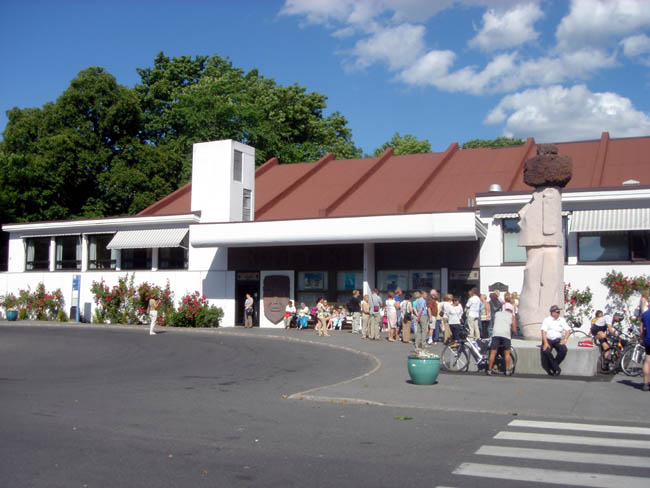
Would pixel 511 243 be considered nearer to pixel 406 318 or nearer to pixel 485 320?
pixel 406 318

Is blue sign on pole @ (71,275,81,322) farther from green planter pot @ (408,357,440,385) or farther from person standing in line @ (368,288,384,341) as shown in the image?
green planter pot @ (408,357,440,385)

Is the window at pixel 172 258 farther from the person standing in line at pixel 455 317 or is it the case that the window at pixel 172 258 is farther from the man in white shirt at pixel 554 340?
the man in white shirt at pixel 554 340

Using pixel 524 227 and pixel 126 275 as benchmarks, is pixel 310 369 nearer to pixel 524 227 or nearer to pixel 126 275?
pixel 524 227

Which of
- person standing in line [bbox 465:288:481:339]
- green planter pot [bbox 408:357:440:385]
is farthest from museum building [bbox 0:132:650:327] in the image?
green planter pot [bbox 408:357:440:385]

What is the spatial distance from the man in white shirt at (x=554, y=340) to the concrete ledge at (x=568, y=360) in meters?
0.24

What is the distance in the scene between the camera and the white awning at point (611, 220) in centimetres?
2545

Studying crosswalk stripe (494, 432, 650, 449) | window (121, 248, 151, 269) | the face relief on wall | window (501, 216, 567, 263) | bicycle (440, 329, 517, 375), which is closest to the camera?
crosswalk stripe (494, 432, 650, 449)

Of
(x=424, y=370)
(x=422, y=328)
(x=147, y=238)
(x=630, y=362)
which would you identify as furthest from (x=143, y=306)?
(x=630, y=362)

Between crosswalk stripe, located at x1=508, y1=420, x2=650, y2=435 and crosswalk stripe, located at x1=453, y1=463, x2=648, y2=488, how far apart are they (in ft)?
9.38

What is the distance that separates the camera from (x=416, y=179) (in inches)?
1394

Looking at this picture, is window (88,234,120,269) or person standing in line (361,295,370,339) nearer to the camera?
person standing in line (361,295,370,339)

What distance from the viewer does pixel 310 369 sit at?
1770cm

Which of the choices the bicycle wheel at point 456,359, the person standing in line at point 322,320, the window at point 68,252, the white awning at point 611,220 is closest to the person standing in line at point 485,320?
the white awning at point 611,220

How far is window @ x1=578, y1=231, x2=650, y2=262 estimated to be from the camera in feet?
85.5
